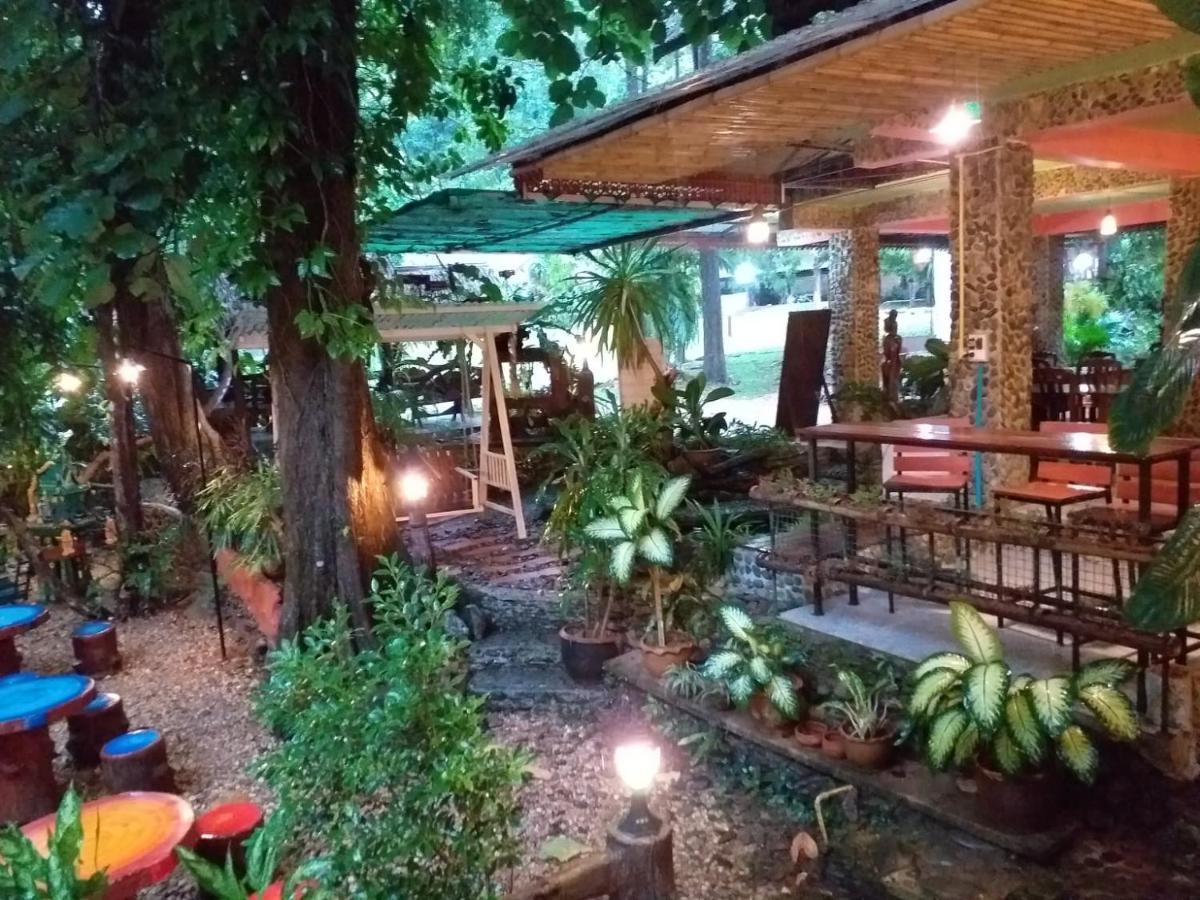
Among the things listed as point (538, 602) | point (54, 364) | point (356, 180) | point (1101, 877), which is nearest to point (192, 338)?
point (356, 180)

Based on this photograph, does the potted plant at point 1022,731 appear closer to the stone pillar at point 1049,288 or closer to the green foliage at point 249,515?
the green foliage at point 249,515

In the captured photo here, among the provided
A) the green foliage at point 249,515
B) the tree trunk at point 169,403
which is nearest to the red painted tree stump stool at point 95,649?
the green foliage at point 249,515

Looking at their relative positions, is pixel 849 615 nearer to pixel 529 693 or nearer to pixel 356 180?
pixel 529 693

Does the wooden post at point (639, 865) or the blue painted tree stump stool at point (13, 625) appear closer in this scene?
the wooden post at point (639, 865)

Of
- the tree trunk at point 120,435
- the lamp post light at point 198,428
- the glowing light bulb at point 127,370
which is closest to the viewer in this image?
the lamp post light at point 198,428

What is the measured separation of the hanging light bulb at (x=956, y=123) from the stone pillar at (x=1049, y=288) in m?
8.28

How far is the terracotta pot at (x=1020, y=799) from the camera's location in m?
3.48

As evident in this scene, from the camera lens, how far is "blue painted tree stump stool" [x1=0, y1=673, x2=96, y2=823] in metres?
4.04

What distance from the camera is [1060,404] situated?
854 centimetres

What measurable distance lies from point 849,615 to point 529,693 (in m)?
1.84

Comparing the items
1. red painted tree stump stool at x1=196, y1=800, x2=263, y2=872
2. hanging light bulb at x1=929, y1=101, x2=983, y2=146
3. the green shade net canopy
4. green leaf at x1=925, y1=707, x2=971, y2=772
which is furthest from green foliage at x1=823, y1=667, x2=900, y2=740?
the green shade net canopy

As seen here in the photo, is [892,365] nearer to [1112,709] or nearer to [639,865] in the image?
[1112,709]

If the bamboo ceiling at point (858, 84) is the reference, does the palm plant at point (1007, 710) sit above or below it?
below

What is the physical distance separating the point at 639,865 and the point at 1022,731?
1492mm
